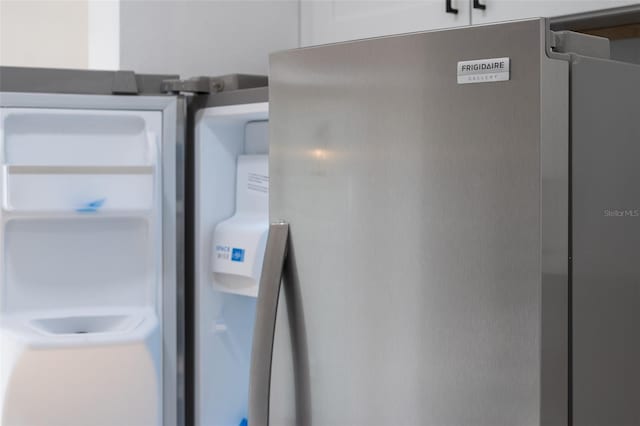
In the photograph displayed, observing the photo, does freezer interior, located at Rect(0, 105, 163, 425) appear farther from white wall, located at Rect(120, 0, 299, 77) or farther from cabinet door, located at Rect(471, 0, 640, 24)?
cabinet door, located at Rect(471, 0, 640, 24)

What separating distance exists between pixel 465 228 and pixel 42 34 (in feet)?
6.24

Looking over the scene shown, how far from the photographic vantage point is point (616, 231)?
1.03 m

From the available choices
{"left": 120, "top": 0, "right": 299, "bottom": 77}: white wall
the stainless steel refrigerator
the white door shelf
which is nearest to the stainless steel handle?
the stainless steel refrigerator

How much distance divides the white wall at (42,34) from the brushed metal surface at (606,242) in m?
1.88

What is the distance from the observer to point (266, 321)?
3.93 ft

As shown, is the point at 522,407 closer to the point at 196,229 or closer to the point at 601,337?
the point at 601,337

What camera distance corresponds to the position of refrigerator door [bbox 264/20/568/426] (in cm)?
95

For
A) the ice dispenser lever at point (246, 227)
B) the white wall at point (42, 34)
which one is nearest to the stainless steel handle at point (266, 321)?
the ice dispenser lever at point (246, 227)

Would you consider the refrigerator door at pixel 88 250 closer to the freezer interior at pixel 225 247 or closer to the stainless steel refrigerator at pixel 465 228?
the freezer interior at pixel 225 247

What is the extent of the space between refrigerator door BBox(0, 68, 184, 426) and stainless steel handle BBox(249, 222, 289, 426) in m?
0.53

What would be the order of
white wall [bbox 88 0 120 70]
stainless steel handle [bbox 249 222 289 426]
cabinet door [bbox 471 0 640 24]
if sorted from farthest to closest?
white wall [bbox 88 0 120 70] → cabinet door [bbox 471 0 640 24] → stainless steel handle [bbox 249 222 289 426]

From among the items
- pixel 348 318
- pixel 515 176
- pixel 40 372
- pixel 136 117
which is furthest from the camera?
pixel 136 117

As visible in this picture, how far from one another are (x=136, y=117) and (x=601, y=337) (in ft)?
3.74

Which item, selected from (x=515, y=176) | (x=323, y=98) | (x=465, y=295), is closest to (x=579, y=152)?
(x=515, y=176)
